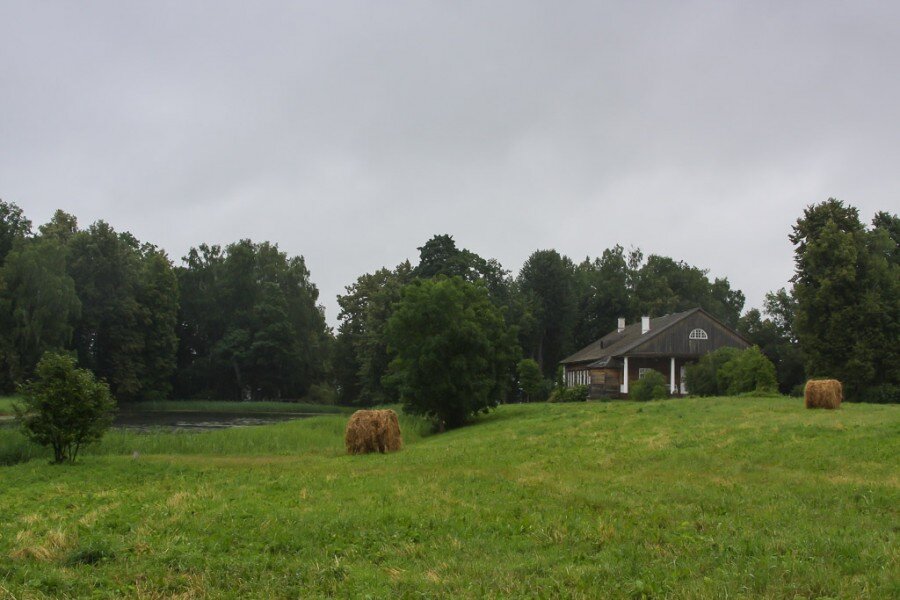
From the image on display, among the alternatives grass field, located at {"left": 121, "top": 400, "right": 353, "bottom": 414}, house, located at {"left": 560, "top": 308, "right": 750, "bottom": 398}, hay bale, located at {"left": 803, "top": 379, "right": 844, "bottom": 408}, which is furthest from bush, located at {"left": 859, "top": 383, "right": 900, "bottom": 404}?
grass field, located at {"left": 121, "top": 400, "right": 353, "bottom": 414}

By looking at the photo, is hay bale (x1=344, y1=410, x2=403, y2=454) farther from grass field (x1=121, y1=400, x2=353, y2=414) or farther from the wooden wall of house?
grass field (x1=121, y1=400, x2=353, y2=414)

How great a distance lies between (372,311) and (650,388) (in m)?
34.9

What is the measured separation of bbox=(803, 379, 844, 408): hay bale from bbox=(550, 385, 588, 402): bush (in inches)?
1063

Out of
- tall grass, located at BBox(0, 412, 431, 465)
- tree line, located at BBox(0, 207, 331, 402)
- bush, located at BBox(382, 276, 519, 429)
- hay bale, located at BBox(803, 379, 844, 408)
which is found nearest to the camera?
tall grass, located at BBox(0, 412, 431, 465)

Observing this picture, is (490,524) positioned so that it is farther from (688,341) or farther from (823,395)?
(688,341)

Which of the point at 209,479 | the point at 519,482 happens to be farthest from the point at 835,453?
the point at 209,479

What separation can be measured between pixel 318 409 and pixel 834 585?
70.9 m

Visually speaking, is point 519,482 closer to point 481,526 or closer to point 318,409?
point 481,526

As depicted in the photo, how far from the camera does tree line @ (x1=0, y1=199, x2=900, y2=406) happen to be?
42.8 metres

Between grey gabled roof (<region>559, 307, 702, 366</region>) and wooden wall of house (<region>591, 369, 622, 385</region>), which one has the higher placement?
grey gabled roof (<region>559, 307, 702, 366</region>)

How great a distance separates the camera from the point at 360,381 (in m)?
78.2

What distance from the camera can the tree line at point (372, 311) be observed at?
42.8 m

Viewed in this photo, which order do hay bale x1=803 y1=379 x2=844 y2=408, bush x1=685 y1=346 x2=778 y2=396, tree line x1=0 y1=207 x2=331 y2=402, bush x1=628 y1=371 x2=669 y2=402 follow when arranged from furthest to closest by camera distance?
tree line x1=0 y1=207 x2=331 y2=402 < bush x1=628 y1=371 x2=669 y2=402 < bush x1=685 y1=346 x2=778 y2=396 < hay bale x1=803 y1=379 x2=844 y2=408

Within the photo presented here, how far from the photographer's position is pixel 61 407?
20.5 metres
